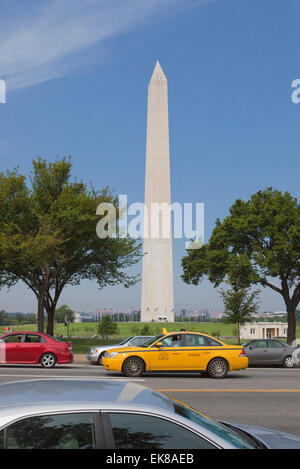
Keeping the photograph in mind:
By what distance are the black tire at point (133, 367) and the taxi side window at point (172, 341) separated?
3.12 ft

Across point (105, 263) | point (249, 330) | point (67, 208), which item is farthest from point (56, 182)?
point (249, 330)

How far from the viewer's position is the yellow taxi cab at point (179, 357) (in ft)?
55.8

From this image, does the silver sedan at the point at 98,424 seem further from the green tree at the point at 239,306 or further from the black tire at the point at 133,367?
the green tree at the point at 239,306

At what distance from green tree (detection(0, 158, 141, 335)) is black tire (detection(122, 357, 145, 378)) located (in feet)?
53.5

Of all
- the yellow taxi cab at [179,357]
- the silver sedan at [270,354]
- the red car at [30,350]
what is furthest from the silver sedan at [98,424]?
the silver sedan at [270,354]

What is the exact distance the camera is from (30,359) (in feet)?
69.1

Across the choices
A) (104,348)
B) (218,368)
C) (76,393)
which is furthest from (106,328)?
(76,393)

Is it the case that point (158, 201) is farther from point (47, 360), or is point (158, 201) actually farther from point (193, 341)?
point (193, 341)

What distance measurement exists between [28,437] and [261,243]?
125ft

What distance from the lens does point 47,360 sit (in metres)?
21.1

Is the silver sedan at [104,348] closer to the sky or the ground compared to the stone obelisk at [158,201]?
closer to the ground

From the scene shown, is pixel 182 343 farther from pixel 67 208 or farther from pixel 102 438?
pixel 67 208

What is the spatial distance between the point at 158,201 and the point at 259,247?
16805 millimetres

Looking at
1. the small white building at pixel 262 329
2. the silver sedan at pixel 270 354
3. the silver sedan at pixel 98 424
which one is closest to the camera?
the silver sedan at pixel 98 424
